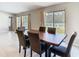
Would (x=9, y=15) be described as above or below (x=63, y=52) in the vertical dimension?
above

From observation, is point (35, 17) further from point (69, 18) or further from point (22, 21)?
point (69, 18)

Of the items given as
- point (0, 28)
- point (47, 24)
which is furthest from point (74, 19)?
point (0, 28)

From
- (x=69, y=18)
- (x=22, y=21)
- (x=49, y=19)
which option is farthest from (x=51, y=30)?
(x=22, y=21)

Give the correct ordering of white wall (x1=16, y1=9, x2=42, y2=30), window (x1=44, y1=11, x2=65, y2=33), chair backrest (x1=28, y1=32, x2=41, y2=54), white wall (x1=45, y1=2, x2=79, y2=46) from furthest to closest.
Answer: white wall (x1=45, y1=2, x2=79, y2=46)
white wall (x1=16, y1=9, x2=42, y2=30)
window (x1=44, y1=11, x2=65, y2=33)
chair backrest (x1=28, y1=32, x2=41, y2=54)

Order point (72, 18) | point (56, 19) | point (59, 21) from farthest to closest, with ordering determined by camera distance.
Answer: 1. point (72, 18)
2. point (59, 21)
3. point (56, 19)

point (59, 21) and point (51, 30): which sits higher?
point (59, 21)

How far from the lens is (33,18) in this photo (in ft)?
11.4

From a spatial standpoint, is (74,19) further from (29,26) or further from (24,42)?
(24,42)

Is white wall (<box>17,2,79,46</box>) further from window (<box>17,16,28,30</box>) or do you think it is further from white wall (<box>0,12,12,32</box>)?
white wall (<box>0,12,12,32</box>)

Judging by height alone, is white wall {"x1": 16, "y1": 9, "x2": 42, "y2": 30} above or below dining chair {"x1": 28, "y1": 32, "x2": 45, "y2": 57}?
above

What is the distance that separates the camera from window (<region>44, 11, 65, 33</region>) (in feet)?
10.6

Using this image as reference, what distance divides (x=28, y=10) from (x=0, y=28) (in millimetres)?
1277

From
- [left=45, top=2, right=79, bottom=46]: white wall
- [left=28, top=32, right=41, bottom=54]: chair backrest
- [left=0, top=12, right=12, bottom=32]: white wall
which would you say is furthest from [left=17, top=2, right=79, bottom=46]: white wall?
[left=28, top=32, right=41, bottom=54]: chair backrest

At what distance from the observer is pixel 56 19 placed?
3.21 m
